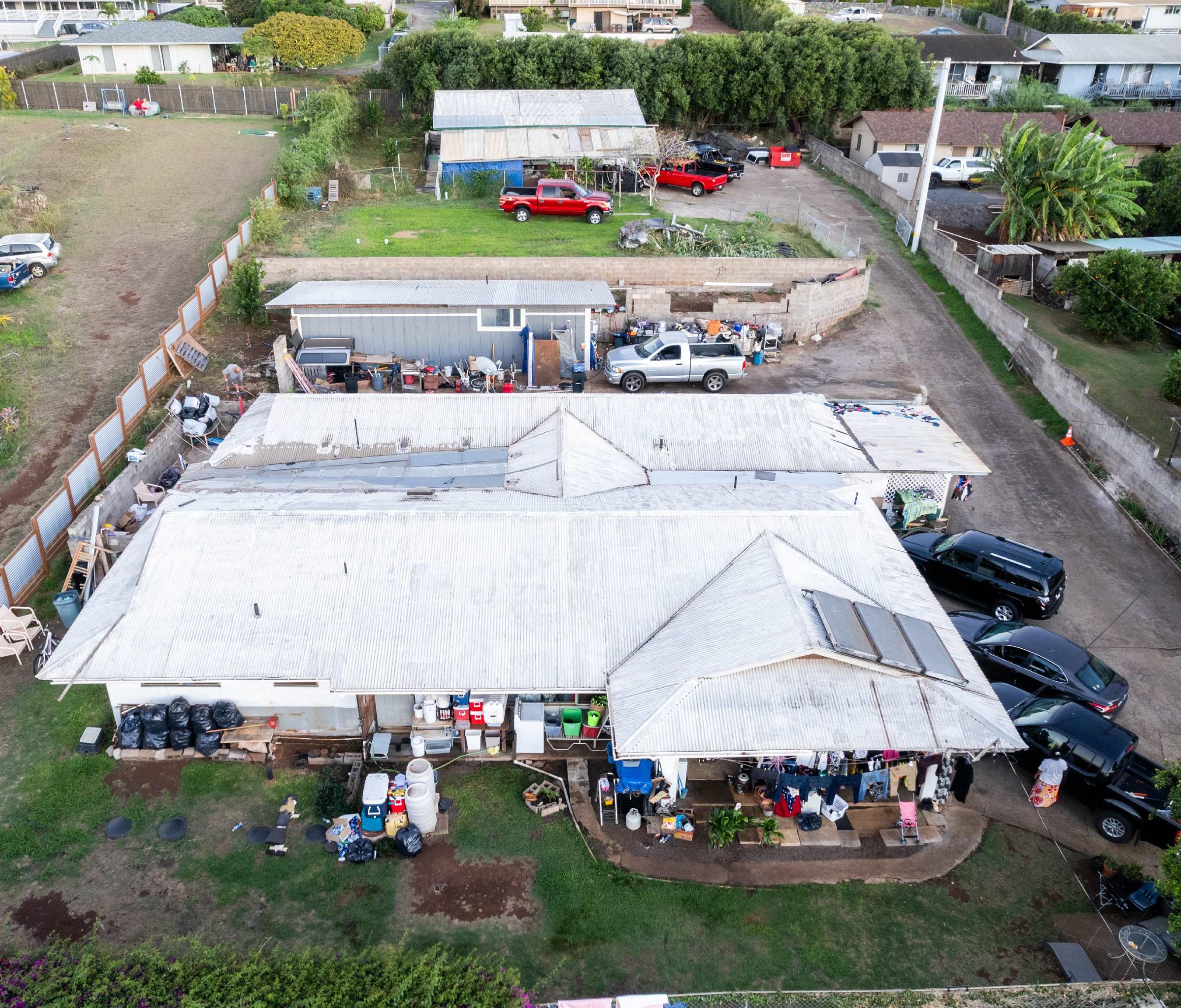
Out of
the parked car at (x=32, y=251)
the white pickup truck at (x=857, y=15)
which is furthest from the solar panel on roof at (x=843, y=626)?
the white pickup truck at (x=857, y=15)

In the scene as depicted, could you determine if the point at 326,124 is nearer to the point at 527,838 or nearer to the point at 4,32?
the point at 527,838

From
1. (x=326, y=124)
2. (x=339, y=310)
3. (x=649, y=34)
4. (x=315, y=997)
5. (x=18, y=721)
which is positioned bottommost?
(x=18, y=721)

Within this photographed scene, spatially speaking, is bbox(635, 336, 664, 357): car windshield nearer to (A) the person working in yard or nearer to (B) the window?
(B) the window

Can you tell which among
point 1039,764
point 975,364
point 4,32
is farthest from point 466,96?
point 4,32

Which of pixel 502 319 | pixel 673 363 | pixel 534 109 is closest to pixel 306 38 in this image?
pixel 534 109

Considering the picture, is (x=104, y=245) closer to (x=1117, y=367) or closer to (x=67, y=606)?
(x=67, y=606)

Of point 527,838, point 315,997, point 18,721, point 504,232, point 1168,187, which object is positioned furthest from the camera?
point 1168,187
